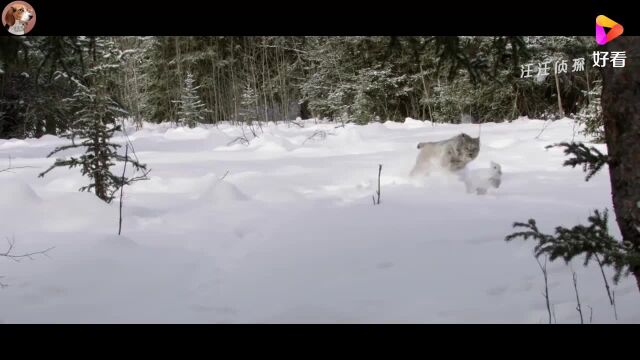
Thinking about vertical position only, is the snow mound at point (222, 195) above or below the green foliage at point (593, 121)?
below

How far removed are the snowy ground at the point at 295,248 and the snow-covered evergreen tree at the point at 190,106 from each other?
120 inches

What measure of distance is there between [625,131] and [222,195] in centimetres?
311

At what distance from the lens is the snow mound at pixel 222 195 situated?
412 cm

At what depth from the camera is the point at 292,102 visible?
9.12 meters

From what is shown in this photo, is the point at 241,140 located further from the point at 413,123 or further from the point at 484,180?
the point at 484,180

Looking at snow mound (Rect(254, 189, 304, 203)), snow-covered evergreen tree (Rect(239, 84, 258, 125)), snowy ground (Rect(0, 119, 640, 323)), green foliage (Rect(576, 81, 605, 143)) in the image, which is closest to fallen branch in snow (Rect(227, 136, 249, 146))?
snow-covered evergreen tree (Rect(239, 84, 258, 125))

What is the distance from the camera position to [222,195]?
13.7ft

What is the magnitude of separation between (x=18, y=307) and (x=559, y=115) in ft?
27.5

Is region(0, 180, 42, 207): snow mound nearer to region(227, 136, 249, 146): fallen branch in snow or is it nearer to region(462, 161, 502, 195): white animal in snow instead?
region(462, 161, 502, 195): white animal in snow
